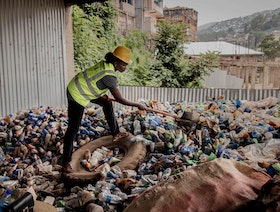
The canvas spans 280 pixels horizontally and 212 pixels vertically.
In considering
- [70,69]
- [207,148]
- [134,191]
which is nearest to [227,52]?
[70,69]

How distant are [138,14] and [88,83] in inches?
786

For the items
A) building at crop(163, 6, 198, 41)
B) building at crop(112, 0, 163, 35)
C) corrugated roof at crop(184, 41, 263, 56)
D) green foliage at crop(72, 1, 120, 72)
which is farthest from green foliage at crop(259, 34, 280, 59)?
green foliage at crop(72, 1, 120, 72)

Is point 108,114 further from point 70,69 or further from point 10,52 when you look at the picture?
point 70,69

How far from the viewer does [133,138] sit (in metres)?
4.32

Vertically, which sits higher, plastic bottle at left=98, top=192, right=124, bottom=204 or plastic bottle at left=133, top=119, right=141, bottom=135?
plastic bottle at left=133, top=119, right=141, bottom=135

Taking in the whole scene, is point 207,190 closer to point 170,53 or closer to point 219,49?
point 170,53

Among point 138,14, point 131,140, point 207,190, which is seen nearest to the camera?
point 207,190

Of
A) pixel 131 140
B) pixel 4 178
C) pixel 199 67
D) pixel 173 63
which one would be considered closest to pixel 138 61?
pixel 173 63

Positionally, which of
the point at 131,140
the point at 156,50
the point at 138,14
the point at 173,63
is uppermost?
the point at 138,14

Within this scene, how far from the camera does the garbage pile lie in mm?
3252

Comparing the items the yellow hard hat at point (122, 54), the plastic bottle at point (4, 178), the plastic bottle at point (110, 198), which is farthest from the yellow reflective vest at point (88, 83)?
the plastic bottle at point (4, 178)

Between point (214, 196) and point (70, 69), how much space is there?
688cm

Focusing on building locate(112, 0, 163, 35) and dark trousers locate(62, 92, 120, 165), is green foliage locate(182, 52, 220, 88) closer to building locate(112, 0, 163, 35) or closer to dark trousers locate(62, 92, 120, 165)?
building locate(112, 0, 163, 35)

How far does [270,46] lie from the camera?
2188cm
